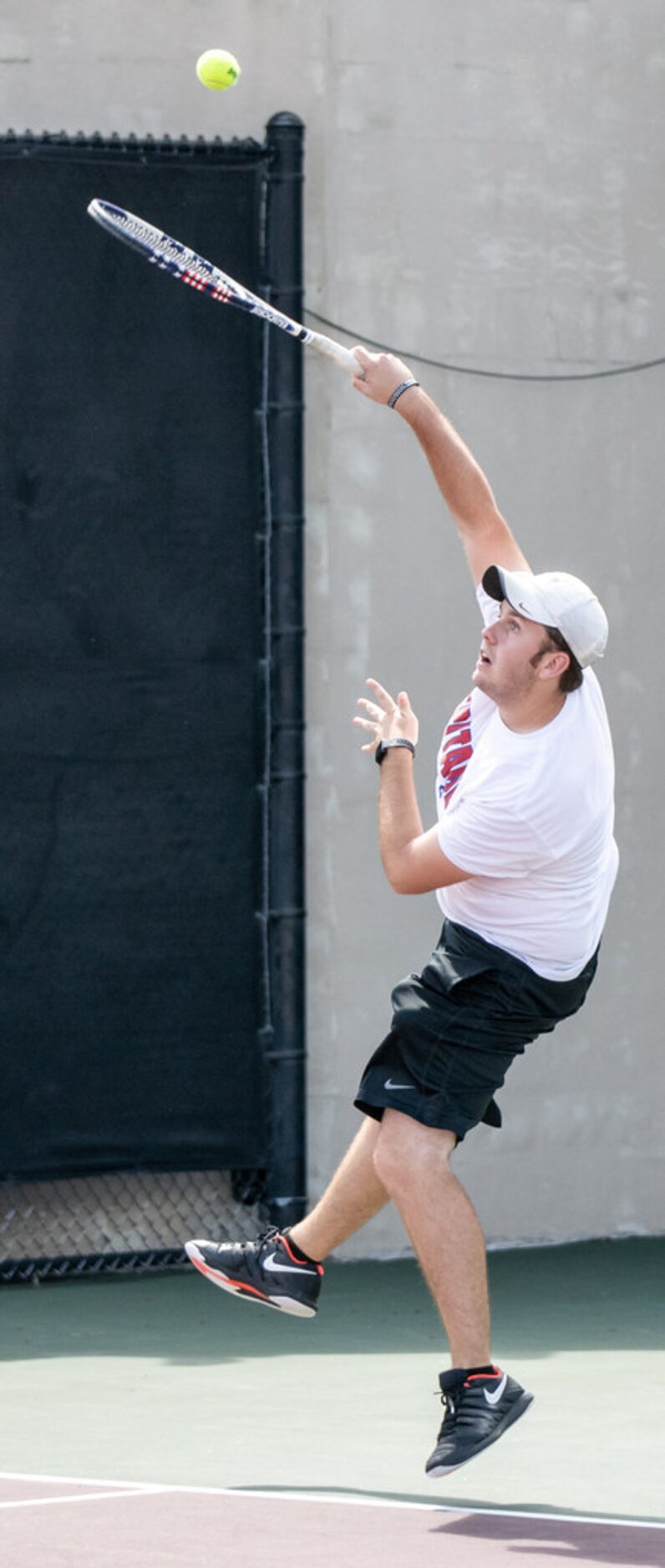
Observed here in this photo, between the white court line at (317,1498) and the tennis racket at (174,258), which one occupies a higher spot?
the tennis racket at (174,258)

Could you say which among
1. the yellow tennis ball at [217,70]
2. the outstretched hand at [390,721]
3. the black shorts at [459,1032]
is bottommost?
the black shorts at [459,1032]

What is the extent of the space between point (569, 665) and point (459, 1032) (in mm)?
787

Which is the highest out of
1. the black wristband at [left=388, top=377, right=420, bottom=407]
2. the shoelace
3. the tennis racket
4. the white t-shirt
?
the tennis racket

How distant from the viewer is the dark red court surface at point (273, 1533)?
178 inches

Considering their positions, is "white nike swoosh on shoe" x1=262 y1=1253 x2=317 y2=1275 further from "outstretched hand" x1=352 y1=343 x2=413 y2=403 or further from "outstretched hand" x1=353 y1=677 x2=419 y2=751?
"outstretched hand" x1=352 y1=343 x2=413 y2=403

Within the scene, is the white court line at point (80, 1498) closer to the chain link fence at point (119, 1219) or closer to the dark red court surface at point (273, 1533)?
the dark red court surface at point (273, 1533)

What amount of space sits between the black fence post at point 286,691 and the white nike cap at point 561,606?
327cm

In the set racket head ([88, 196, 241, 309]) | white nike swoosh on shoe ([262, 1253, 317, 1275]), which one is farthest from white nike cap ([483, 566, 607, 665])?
white nike swoosh on shoe ([262, 1253, 317, 1275])

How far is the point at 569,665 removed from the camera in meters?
5.26

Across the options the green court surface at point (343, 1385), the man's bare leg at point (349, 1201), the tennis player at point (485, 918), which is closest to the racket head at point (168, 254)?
the tennis player at point (485, 918)

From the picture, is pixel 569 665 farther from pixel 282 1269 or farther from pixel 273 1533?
pixel 273 1533

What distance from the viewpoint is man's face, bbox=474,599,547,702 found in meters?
5.24

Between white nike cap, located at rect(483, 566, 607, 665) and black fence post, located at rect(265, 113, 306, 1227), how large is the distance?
3274 mm

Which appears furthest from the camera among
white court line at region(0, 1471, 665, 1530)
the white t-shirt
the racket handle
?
the racket handle
